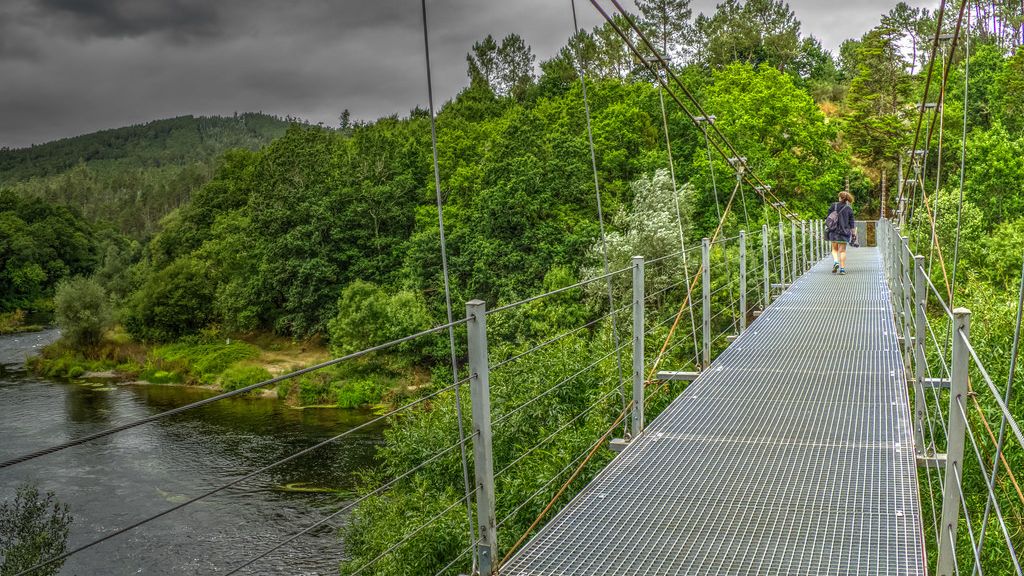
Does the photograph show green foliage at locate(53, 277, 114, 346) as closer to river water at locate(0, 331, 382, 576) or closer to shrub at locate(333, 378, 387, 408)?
river water at locate(0, 331, 382, 576)

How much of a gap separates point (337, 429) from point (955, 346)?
2246 cm

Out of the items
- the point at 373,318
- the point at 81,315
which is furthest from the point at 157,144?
the point at 373,318

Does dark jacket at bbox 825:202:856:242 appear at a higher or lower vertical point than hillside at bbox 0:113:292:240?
lower

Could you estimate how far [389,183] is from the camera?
37.8 metres

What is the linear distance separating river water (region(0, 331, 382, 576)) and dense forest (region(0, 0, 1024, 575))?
211cm

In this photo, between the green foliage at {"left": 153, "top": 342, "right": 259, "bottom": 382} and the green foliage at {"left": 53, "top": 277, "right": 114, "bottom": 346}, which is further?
the green foliage at {"left": 53, "top": 277, "right": 114, "bottom": 346}

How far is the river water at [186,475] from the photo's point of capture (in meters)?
14.4

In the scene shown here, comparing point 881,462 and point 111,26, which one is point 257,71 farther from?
point 881,462

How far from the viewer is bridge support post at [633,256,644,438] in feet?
14.1

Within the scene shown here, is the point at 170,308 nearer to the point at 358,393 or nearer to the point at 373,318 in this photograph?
the point at 373,318

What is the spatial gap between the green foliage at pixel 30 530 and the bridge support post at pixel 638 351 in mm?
12526

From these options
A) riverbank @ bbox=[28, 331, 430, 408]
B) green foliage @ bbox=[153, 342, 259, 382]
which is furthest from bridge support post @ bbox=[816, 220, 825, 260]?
green foliage @ bbox=[153, 342, 259, 382]

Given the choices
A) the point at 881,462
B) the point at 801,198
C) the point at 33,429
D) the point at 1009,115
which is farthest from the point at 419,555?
the point at 1009,115

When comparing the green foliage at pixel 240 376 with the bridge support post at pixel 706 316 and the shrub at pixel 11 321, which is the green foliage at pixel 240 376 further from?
the bridge support post at pixel 706 316
